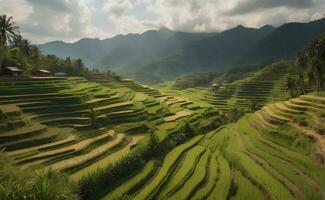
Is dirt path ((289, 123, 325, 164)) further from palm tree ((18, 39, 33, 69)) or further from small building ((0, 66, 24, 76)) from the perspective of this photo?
palm tree ((18, 39, 33, 69))

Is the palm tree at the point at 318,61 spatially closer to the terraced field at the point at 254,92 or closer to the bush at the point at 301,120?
the bush at the point at 301,120

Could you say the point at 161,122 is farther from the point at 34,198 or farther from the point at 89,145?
the point at 34,198

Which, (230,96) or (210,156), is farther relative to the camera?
(230,96)

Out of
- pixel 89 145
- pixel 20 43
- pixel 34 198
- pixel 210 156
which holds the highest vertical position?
pixel 20 43

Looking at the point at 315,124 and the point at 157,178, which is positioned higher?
the point at 315,124

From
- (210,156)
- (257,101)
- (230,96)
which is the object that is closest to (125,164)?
(210,156)

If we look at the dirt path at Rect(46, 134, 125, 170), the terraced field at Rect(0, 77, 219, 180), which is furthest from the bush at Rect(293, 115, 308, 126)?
the dirt path at Rect(46, 134, 125, 170)

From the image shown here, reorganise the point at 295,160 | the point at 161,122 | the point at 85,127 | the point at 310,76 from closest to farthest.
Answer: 1. the point at 295,160
2. the point at 85,127
3. the point at 161,122
4. the point at 310,76
